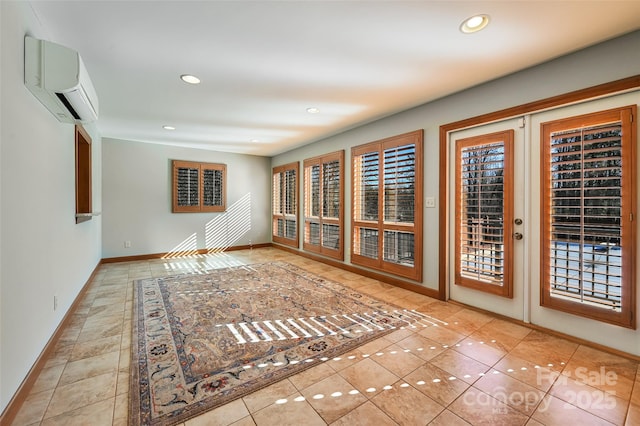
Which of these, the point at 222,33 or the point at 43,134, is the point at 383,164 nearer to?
the point at 222,33

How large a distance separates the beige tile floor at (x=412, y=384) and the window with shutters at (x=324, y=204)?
270cm

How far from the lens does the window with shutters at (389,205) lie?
3670mm

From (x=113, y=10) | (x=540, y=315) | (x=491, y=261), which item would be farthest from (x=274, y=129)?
(x=540, y=315)

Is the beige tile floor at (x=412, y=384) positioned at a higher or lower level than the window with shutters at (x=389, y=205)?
lower

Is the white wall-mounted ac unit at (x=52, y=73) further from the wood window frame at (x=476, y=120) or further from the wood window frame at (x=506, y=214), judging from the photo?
the wood window frame at (x=506, y=214)

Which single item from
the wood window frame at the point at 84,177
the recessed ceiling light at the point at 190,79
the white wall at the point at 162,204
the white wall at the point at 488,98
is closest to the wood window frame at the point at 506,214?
the white wall at the point at 488,98

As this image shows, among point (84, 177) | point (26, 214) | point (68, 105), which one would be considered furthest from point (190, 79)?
point (84, 177)

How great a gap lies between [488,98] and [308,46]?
6.70 feet

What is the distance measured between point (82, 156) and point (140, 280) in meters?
1.92

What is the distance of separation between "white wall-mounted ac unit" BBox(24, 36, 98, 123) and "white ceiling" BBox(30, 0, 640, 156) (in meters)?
0.27

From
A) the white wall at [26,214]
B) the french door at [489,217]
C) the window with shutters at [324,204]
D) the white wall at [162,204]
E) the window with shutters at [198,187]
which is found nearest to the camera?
the white wall at [26,214]

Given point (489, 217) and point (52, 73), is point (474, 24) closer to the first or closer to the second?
point (489, 217)

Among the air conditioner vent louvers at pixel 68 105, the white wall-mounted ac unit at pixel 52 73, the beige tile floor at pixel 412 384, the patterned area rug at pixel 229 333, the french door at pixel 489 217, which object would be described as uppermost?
the white wall-mounted ac unit at pixel 52 73

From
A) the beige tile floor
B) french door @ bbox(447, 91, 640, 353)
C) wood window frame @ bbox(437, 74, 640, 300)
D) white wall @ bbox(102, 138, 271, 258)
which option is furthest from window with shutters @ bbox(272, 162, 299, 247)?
the beige tile floor
